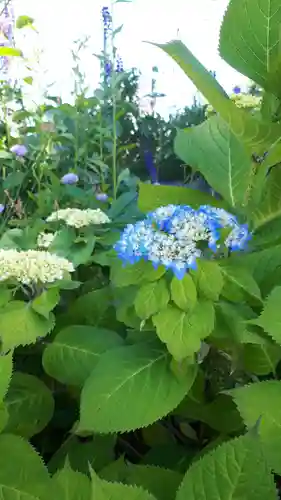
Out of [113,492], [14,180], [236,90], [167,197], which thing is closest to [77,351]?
[167,197]

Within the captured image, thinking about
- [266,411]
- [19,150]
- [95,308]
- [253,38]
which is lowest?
[19,150]

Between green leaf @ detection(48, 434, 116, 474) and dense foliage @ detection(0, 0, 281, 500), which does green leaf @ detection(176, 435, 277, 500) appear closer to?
dense foliage @ detection(0, 0, 281, 500)

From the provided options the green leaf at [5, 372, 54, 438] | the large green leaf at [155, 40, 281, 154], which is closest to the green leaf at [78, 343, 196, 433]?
the green leaf at [5, 372, 54, 438]

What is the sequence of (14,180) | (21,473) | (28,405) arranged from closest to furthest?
(21,473), (28,405), (14,180)

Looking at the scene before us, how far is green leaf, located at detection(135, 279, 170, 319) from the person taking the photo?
0.89 meters

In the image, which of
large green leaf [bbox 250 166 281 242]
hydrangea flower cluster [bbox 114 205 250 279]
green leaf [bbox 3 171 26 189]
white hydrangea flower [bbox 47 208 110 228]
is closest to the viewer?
hydrangea flower cluster [bbox 114 205 250 279]

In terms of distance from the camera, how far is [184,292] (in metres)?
0.89

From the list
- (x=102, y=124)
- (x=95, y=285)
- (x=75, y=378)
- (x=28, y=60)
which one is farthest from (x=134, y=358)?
(x=28, y=60)

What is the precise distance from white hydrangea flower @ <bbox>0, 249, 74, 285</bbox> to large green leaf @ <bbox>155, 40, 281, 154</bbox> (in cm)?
48

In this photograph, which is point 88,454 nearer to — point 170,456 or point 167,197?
point 170,456

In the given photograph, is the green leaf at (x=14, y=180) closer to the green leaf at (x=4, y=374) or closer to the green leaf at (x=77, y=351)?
the green leaf at (x=77, y=351)

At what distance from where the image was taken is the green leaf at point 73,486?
655 millimetres

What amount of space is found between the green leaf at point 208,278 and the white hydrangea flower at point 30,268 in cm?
43

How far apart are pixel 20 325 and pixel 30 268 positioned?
0.13 m
